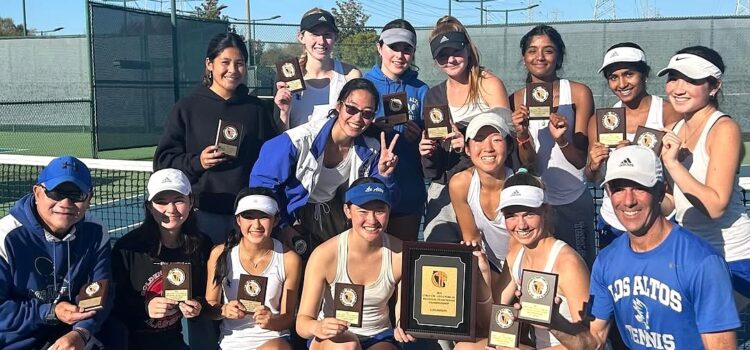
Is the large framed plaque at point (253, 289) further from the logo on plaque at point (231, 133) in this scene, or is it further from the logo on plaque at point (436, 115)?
the logo on plaque at point (436, 115)

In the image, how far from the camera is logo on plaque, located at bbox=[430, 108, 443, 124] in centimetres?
452

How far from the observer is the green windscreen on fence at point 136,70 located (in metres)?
14.8

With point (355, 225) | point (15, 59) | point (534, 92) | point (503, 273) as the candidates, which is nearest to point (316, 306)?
point (355, 225)

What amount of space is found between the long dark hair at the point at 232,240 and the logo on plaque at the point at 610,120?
189 centimetres

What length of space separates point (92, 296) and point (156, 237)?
572 mm

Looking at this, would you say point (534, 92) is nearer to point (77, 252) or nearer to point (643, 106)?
point (643, 106)

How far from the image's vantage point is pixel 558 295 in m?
3.78

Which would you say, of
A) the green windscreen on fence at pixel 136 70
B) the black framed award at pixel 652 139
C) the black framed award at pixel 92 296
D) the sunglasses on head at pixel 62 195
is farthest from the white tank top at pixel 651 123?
the green windscreen on fence at pixel 136 70

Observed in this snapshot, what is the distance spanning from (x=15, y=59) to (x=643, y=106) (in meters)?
29.0

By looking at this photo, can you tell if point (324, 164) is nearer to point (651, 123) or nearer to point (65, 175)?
point (65, 175)

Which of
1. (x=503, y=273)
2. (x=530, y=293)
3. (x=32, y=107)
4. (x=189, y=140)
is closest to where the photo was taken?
(x=530, y=293)

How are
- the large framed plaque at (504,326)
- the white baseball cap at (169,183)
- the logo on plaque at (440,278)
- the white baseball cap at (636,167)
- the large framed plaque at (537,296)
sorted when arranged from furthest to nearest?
the white baseball cap at (169,183)
the logo on plaque at (440,278)
the large framed plaque at (504,326)
the large framed plaque at (537,296)
the white baseball cap at (636,167)

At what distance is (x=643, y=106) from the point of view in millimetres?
4332

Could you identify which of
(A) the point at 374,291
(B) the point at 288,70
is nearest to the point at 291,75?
(B) the point at 288,70
